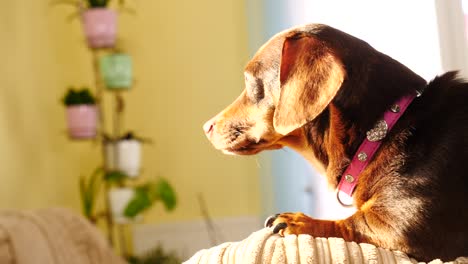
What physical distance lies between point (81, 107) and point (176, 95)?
0.54 meters

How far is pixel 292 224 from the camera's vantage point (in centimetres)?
88

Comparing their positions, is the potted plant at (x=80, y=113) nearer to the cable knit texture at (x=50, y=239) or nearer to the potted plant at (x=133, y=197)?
the potted plant at (x=133, y=197)

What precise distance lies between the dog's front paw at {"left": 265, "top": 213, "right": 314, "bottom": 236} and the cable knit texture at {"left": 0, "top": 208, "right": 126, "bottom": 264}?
1166mm

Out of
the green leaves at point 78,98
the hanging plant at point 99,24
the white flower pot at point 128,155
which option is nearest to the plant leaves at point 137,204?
the white flower pot at point 128,155

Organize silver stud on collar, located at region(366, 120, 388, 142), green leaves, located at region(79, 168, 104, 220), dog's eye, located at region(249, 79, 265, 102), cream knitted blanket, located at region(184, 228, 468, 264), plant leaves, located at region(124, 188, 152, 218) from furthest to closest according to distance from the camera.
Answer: green leaves, located at region(79, 168, 104, 220), plant leaves, located at region(124, 188, 152, 218), dog's eye, located at region(249, 79, 265, 102), silver stud on collar, located at region(366, 120, 388, 142), cream knitted blanket, located at region(184, 228, 468, 264)

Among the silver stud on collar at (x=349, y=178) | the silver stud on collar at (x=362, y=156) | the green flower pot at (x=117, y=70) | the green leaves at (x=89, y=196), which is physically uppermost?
the silver stud on collar at (x=362, y=156)

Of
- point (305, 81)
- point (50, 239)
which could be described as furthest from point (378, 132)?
point (50, 239)

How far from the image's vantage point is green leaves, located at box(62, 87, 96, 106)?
2898 millimetres

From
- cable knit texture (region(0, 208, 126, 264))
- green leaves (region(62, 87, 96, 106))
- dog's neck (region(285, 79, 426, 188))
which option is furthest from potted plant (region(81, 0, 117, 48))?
dog's neck (region(285, 79, 426, 188))

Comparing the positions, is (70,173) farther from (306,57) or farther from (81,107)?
(306,57)

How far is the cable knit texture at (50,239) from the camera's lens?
186 centimetres

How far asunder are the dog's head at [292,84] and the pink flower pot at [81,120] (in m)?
1.92

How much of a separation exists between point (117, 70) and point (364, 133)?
7.03ft

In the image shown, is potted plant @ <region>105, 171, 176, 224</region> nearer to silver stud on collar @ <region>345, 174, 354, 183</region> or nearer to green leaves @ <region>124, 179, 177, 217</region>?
green leaves @ <region>124, 179, 177, 217</region>
